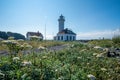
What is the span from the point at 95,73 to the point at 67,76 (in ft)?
4.60

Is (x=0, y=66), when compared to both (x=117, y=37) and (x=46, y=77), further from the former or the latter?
(x=117, y=37)

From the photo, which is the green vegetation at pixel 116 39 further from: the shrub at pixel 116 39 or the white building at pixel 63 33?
the white building at pixel 63 33

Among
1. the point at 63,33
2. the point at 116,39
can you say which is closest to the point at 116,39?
the point at 116,39

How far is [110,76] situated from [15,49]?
289 centimetres

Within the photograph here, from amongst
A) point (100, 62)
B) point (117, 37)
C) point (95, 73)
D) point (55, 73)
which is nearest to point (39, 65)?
point (55, 73)

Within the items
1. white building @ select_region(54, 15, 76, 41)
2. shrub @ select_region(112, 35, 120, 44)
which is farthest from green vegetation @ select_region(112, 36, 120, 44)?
white building @ select_region(54, 15, 76, 41)

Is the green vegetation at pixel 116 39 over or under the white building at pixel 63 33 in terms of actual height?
under

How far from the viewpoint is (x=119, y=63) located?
868 cm

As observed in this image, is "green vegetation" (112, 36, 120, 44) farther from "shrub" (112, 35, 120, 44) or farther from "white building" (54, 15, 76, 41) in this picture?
"white building" (54, 15, 76, 41)

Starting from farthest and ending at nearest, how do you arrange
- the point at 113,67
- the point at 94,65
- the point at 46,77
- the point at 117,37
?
1. the point at 117,37
2. the point at 113,67
3. the point at 94,65
4. the point at 46,77

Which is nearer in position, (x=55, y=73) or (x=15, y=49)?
(x=55, y=73)

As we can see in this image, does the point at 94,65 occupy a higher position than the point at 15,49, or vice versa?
the point at 15,49

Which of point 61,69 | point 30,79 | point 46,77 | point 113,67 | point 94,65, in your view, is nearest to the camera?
point 30,79

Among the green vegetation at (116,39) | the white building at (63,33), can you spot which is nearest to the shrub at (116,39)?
the green vegetation at (116,39)
